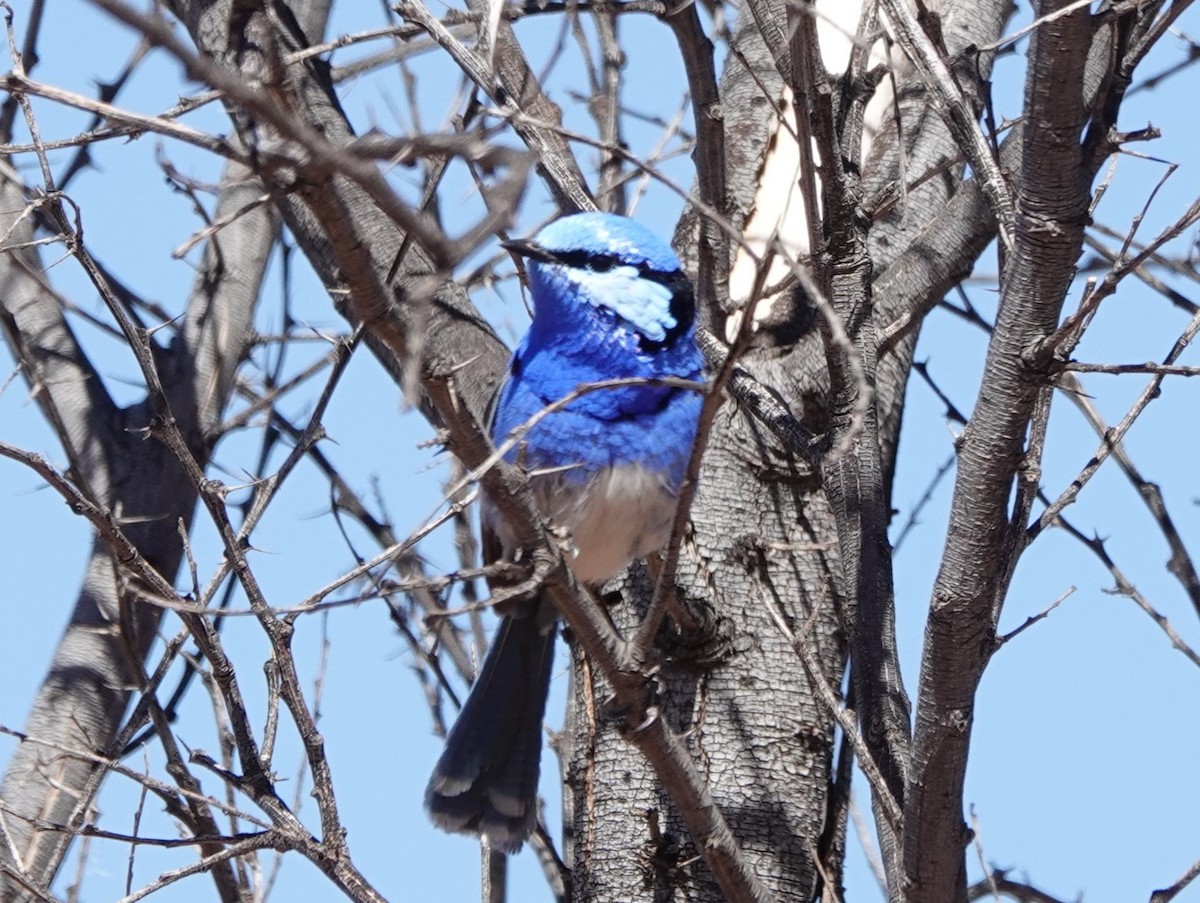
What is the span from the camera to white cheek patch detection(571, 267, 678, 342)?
3.63 meters

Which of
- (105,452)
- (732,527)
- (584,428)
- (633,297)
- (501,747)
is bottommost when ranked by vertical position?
(501,747)

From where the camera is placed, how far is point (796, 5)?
2.32m

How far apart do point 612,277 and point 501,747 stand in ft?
4.01

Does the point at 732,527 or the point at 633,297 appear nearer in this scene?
the point at 732,527

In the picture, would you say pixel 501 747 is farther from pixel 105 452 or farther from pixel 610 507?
pixel 105 452

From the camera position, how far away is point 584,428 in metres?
3.53

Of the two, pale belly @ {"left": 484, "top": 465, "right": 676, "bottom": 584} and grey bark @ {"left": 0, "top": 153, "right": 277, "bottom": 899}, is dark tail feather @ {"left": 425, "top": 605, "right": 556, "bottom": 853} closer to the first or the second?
pale belly @ {"left": 484, "top": 465, "right": 676, "bottom": 584}

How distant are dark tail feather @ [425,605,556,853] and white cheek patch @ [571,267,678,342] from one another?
2.81 feet

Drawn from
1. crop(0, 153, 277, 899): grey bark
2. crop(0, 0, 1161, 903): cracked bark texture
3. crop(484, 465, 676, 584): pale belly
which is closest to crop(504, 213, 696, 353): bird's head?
crop(0, 0, 1161, 903): cracked bark texture

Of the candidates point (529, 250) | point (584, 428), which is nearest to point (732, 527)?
point (584, 428)

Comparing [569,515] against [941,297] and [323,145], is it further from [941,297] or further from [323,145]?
[323,145]

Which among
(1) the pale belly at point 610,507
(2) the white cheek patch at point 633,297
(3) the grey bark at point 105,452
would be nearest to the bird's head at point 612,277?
(2) the white cheek patch at point 633,297

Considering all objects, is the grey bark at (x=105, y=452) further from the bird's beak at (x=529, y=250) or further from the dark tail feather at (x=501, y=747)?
the dark tail feather at (x=501, y=747)

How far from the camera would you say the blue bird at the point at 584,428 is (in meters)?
3.53
